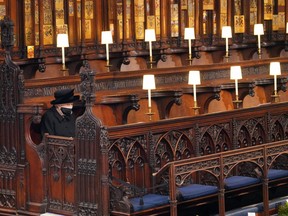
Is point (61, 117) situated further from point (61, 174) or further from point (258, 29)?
point (258, 29)

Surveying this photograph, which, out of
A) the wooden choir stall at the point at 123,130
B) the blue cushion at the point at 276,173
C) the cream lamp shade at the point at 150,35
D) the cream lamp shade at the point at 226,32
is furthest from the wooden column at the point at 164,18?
the blue cushion at the point at 276,173

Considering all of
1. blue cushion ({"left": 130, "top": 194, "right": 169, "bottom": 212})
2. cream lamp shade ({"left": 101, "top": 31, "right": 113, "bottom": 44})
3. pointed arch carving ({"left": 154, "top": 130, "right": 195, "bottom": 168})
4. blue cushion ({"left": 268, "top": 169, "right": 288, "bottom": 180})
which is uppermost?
cream lamp shade ({"left": 101, "top": 31, "right": 113, "bottom": 44})

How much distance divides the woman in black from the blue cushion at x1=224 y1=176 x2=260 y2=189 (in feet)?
5.85

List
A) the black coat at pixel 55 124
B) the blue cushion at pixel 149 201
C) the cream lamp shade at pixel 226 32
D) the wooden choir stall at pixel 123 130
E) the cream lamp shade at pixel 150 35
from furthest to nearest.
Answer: the cream lamp shade at pixel 226 32 < the cream lamp shade at pixel 150 35 < the black coat at pixel 55 124 < the wooden choir stall at pixel 123 130 < the blue cushion at pixel 149 201

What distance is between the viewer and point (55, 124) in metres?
12.3

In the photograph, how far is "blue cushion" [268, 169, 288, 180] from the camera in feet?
42.6

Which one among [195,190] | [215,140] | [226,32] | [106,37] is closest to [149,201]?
[195,190]

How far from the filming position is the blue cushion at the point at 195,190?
467 inches

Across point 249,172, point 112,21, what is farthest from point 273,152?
point 112,21

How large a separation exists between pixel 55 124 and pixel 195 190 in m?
1.66

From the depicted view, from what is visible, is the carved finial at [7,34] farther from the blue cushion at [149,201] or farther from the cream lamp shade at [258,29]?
the cream lamp shade at [258,29]

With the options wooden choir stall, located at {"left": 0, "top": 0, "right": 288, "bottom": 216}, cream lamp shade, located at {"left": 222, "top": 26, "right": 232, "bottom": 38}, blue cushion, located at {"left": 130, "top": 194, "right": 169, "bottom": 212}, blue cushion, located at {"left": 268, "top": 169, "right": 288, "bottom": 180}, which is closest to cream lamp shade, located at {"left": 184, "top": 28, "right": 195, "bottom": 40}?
wooden choir stall, located at {"left": 0, "top": 0, "right": 288, "bottom": 216}

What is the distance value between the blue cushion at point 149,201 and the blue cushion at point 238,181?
0.95m

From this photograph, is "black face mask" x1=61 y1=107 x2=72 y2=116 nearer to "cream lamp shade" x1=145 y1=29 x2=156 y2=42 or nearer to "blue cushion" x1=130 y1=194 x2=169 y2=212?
"blue cushion" x1=130 y1=194 x2=169 y2=212
